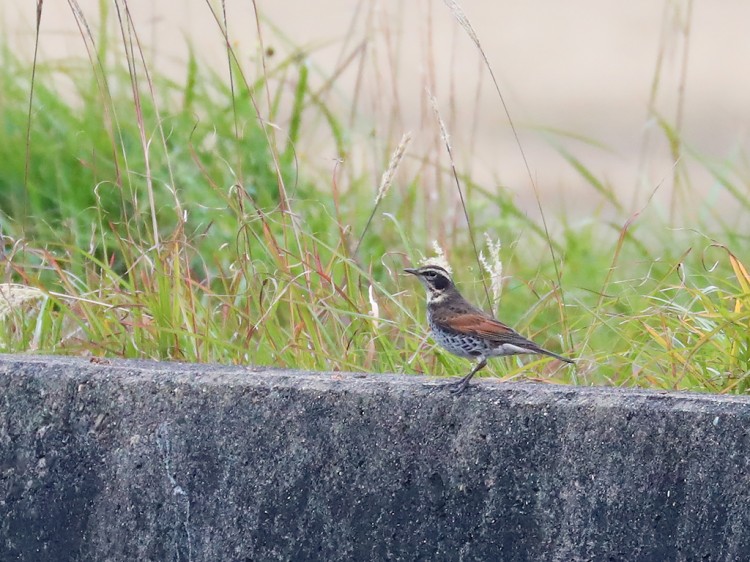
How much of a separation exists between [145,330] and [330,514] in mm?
1274

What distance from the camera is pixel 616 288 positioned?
6199mm

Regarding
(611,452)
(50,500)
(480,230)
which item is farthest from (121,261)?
(611,452)

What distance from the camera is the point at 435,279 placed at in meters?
4.47

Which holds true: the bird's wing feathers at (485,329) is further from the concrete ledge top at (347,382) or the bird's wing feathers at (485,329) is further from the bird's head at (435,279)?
the concrete ledge top at (347,382)

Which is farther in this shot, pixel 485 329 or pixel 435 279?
pixel 435 279

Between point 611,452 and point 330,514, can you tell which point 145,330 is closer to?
point 330,514

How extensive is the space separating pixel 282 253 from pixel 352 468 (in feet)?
5.22

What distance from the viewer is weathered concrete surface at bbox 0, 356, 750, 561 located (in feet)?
9.69

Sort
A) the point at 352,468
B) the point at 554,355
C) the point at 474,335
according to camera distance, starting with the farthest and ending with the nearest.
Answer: the point at 474,335
the point at 554,355
the point at 352,468

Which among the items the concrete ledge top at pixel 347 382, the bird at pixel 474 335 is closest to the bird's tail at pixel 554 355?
the bird at pixel 474 335

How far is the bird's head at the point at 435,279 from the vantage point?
445cm

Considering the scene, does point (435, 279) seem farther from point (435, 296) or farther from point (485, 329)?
point (485, 329)

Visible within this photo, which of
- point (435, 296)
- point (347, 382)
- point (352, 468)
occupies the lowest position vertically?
point (435, 296)

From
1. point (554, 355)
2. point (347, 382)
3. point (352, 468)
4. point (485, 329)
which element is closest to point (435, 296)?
point (485, 329)
